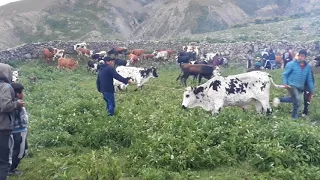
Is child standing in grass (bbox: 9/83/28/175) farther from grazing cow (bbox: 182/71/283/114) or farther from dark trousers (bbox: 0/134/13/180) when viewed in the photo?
grazing cow (bbox: 182/71/283/114)

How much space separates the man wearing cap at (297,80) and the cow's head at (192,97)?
82.6 inches

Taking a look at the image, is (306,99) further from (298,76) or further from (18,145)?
(18,145)

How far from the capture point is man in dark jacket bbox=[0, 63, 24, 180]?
616cm

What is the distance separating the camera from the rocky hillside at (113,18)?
6050 centimetres

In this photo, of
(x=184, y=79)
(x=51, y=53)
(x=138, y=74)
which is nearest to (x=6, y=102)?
(x=138, y=74)

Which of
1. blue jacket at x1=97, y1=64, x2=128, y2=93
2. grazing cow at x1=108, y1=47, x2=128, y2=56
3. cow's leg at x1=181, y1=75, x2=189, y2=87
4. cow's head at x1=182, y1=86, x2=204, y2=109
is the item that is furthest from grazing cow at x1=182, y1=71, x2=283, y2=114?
grazing cow at x1=108, y1=47, x2=128, y2=56

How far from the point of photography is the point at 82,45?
1326 inches

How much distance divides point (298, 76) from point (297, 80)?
12cm

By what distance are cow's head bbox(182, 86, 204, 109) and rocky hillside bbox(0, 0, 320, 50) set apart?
48.3 m

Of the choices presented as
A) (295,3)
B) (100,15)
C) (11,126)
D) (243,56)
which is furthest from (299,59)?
(295,3)

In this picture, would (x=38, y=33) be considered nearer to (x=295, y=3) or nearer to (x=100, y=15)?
(x=100, y=15)

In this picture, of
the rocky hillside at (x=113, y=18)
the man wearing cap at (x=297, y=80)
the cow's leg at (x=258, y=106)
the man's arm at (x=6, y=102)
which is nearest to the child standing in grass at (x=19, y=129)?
the man's arm at (x=6, y=102)

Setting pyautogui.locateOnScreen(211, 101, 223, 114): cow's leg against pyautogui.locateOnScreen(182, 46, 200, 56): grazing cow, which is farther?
pyautogui.locateOnScreen(182, 46, 200, 56): grazing cow

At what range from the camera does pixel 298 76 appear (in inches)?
431
